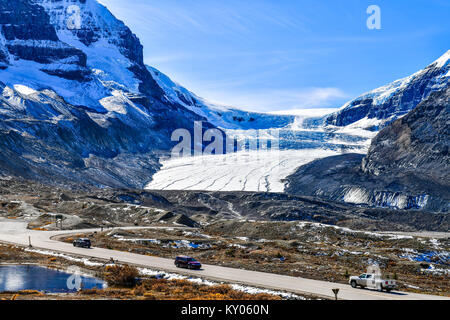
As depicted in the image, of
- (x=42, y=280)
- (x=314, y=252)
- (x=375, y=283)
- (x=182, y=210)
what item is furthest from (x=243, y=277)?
(x=182, y=210)

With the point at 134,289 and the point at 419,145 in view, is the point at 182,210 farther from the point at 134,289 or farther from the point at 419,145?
the point at 134,289

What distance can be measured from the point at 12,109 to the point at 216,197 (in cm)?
9635

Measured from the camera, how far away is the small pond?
29188mm

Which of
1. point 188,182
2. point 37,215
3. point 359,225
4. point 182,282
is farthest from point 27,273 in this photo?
point 188,182

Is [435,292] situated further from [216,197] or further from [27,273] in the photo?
[216,197]

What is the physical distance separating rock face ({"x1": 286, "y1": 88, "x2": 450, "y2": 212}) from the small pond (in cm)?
11546

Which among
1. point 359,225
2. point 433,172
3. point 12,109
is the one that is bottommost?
point 359,225

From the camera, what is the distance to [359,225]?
9919 cm

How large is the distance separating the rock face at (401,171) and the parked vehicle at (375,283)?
108m

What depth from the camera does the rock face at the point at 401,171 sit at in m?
137

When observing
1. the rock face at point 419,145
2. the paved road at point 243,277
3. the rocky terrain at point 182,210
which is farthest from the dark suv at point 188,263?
the rock face at point 419,145

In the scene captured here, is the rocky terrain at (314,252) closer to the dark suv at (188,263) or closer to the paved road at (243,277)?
the paved road at (243,277)
